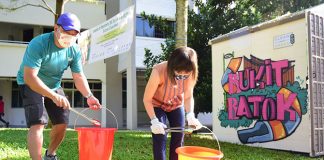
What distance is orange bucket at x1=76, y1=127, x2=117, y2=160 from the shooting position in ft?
12.6

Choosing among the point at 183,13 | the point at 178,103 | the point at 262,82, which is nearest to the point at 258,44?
the point at 262,82

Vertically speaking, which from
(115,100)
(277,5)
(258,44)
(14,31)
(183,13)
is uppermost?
(277,5)

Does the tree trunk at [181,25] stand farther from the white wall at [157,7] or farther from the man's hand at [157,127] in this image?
the white wall at [157,7]

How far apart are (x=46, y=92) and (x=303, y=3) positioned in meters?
22.3

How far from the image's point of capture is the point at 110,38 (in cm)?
1298

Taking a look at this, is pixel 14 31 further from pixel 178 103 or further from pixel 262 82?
pixel 178 103

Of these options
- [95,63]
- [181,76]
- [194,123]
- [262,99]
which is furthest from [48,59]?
[95,63]

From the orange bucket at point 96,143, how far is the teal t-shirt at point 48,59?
2.18ft

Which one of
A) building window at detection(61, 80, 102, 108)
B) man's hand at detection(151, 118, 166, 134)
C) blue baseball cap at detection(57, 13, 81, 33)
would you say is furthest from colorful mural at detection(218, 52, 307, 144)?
building window at detection(61, 80, 102, 108)

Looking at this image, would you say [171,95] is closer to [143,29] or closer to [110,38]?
[110,38]

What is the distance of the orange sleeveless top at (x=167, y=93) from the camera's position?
3.84 meters

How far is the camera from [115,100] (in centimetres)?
2138

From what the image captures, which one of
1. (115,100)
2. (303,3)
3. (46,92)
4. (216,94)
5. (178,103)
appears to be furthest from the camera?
(303,3)

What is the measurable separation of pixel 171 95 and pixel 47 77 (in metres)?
1.29
